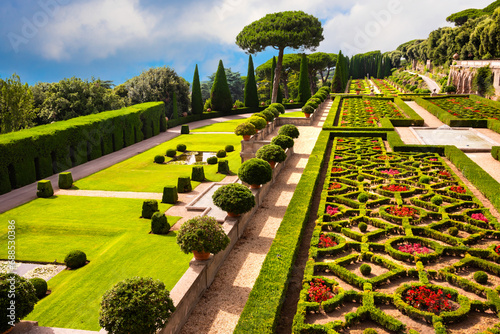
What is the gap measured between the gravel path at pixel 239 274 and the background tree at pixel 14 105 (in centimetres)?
3067

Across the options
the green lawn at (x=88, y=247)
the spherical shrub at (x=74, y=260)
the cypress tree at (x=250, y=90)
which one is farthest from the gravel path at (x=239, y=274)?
the cypress tree at (x=250, y=90)

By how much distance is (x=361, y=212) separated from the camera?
12.7 metres

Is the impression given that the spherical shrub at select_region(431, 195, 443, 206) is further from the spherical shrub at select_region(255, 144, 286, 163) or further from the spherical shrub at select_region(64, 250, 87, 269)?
the spherical shrub at select_region(64, 250, 87, 269)

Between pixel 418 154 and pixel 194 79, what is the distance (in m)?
35.6

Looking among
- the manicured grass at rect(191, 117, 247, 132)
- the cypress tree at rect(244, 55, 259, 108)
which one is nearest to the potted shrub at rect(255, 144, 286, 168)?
the manicured grass at rect(191, 117, 247, 132)

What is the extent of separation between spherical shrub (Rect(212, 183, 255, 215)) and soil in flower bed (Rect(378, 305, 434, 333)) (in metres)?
5.28

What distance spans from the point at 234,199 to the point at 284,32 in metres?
39.9

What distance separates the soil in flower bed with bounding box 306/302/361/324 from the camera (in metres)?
7.92

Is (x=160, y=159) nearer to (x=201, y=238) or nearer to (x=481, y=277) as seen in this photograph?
(x=201, y=238)

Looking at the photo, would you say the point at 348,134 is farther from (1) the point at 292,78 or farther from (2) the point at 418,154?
(1) the point at 292,78

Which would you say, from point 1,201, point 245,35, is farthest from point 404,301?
point 245,35

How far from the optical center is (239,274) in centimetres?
A: 1028

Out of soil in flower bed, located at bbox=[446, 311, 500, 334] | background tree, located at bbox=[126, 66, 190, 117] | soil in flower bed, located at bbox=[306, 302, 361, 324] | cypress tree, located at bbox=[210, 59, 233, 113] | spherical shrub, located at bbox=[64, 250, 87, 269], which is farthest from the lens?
cypress tree, located at bbox=[210, 59, 233, 113]

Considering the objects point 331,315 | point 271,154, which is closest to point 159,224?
point 271,154
